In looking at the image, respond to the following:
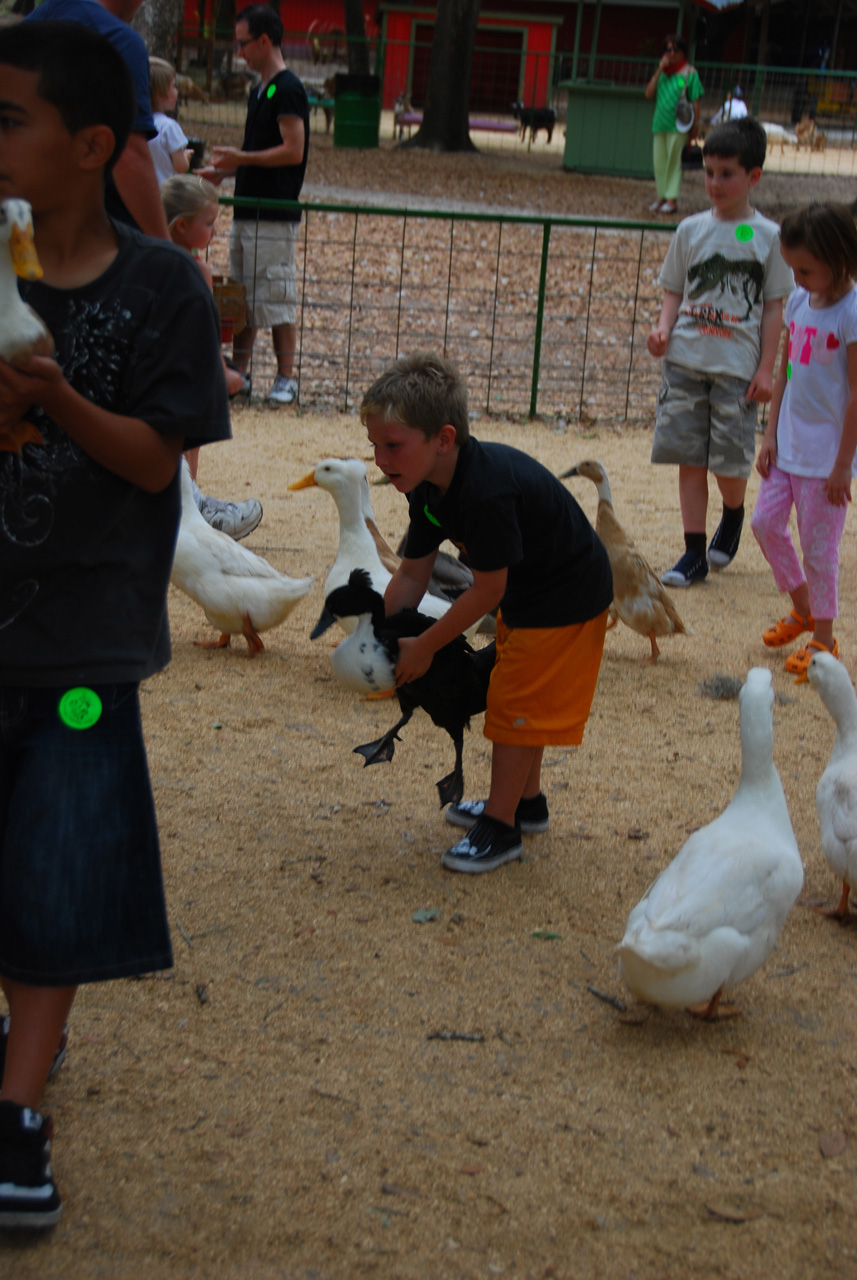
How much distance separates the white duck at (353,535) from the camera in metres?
4.26

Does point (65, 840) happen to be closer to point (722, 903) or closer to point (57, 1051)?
point (57, 1051)

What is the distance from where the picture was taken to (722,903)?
2508mm

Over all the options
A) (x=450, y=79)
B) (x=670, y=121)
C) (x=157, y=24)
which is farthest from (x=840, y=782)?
(x=450, y=79)

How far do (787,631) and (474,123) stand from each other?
83.4ft

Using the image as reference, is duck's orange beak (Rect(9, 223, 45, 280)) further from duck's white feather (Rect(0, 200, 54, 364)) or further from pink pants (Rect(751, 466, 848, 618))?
pink pants (Rect(751, 466, 848, 618))

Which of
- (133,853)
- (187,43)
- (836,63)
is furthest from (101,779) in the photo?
(836,63)

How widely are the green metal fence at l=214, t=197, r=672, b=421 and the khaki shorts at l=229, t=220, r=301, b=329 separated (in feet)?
0.72

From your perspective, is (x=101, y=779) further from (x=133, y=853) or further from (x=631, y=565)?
(x=631, y=565)

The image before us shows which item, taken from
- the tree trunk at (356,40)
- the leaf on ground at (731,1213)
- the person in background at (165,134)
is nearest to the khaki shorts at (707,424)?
the person in background at (165,134)

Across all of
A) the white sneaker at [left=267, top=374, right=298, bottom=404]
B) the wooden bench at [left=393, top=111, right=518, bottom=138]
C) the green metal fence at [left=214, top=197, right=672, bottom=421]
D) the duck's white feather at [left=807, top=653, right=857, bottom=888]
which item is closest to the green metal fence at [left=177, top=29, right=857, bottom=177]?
the wooden bench at [left=393, top=111, right=518, bottom=138]

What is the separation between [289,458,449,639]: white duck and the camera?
168 inches

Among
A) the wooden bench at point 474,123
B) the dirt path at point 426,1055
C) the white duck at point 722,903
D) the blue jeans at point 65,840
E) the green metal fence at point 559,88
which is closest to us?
the blue jeans at point 65,840

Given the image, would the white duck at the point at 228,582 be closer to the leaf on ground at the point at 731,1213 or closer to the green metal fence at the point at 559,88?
the leaf on ground at the point at 731,1213

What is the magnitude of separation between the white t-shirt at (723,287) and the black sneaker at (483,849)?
2939 millimetres
